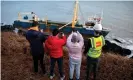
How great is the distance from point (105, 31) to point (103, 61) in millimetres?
13626

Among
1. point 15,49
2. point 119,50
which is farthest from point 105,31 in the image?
point 15,49

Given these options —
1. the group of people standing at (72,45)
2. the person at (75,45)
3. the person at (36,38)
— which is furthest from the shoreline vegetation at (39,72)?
the person at (75,45)


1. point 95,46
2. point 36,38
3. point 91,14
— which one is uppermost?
point 36,38

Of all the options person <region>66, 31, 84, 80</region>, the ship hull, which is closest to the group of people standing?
person <region>66, 31, 84, 80</region>

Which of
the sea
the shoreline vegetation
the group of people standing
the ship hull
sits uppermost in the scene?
the group of people standing

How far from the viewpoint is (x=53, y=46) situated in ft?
19.5

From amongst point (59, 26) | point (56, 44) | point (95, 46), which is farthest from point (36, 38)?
point (59, 26)

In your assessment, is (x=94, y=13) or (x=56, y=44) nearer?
(x=56, y=44)

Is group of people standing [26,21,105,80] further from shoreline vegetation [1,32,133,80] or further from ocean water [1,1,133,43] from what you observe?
ocean water [1,1,133,43]

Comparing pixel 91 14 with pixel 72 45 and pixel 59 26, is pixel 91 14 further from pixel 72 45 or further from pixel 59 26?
pixel 72 45

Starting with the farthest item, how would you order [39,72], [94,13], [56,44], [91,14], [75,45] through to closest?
[94,13] < [91,14] < [39,72] < [56,44] < [75,45]

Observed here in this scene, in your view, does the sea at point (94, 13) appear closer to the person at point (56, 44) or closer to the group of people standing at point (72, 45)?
the group of people standing at point (72, 45)

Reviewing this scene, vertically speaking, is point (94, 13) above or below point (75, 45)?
below

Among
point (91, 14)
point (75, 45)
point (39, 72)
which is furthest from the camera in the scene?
point (91, 14)
